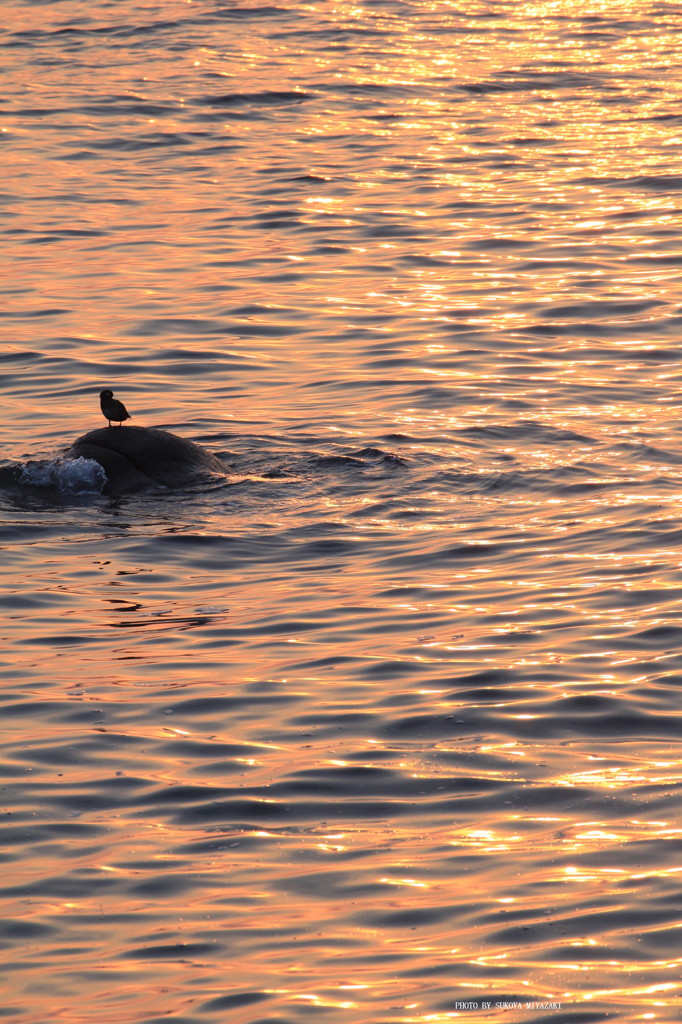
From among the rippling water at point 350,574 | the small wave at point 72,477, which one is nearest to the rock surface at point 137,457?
the small wave at point 72,477

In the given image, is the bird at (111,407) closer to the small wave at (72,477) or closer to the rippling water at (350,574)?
A: the small wave at (72,477)

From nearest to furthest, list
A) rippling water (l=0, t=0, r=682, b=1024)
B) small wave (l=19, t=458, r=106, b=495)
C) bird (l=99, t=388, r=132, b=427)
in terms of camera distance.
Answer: rippling water (l=0, t=0, r=682, b=1024)
bird (l=99, t=388, r=132, b=427)
small wave (l=19, t=458, r=106, b=495)

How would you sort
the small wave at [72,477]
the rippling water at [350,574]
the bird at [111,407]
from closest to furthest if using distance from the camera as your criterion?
the rippling water at [350,574]
the bird at [111,407]
the small wave at [72,477]

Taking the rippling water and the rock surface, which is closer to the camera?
the rippling water

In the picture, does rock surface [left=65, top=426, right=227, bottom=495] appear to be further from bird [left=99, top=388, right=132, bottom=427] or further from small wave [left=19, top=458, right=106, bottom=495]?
bird [left=99, top=388, right=132, bottom=427]

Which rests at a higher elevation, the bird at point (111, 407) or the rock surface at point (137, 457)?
the bird at point (111, 407)

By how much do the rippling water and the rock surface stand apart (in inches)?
7.4

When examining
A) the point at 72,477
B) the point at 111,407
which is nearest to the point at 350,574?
the point at 111,407

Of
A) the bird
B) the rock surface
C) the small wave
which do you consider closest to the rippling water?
the small wave

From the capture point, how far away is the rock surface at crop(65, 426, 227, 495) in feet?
34.8

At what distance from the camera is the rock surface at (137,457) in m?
10.6

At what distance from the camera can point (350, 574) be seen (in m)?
8.90

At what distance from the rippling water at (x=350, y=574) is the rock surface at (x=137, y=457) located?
0.19 meters

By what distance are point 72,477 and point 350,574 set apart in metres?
2.54
